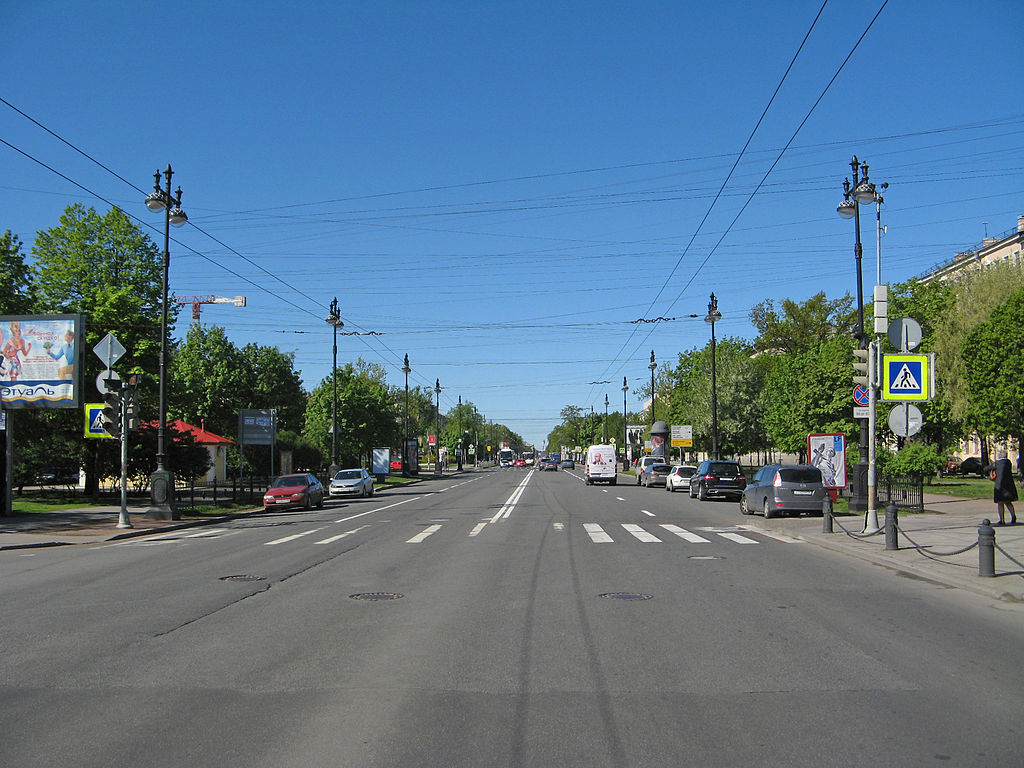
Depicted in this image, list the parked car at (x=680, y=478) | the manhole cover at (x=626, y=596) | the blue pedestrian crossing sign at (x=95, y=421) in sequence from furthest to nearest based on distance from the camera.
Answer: the parked car at (x=680, y=478) → the blue pedestrian crossing sign at (x=95, y=421) → the manhole cover at (x=626, y=596)

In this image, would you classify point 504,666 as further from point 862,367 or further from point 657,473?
point 657,473

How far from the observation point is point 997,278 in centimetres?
4697

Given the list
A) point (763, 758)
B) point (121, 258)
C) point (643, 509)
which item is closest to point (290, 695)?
point (763, 758)

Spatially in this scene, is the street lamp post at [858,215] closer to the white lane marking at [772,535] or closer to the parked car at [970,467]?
the white lane marking at [772,535]

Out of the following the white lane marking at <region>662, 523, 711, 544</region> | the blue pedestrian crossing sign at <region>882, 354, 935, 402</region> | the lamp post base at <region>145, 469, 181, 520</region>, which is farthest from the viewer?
the lamp post base at <region>145, 469, 181, 520</region>

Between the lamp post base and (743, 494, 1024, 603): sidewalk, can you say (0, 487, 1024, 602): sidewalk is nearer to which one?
(743, 494, 1024, 603): sidewalk

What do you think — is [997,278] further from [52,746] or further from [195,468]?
[52,746]

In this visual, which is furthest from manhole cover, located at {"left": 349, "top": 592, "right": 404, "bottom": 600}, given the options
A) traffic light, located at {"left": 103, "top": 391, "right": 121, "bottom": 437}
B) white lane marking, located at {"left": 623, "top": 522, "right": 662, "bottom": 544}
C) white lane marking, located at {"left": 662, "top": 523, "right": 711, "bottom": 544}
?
traffic light, located at {"left": 103, "top": 391, "right": 121, "bottom": 437}

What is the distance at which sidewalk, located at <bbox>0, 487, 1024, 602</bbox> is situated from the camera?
12586mm

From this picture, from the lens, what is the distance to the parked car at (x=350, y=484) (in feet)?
143

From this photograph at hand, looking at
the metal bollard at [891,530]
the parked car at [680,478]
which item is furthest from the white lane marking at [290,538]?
the parked car at [680,478]

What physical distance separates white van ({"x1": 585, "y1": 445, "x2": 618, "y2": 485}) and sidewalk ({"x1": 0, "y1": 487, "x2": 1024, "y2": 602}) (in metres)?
28.7

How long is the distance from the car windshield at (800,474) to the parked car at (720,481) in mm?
11053

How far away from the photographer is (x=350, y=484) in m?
43.5
